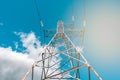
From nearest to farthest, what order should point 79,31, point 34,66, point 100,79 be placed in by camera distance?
point 100,79 < point 34,66 < point 79,31

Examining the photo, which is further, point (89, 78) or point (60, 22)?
point (60, 22)

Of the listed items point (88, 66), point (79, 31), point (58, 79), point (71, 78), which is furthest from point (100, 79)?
point (79, 31)

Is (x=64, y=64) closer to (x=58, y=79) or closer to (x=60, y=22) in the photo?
(x=58, y=79)

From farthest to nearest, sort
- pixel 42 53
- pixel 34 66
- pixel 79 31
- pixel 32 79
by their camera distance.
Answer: pixel 79 31 < pixel 42 53 < pixel 32 79 < pixel 34 66

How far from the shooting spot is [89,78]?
509 inches

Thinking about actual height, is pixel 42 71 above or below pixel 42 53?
below

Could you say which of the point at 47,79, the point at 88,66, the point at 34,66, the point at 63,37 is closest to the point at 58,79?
the point at 47,79

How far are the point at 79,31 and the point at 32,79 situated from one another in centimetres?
881

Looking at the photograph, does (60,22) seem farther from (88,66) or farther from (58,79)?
(88,66)

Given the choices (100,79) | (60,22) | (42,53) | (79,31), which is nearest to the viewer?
(100,79)

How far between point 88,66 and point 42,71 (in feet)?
19.2

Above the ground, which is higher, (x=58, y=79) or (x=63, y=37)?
(x=63, y=37)

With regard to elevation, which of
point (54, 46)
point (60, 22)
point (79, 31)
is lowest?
point (54, 46)

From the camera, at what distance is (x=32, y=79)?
15148 millimetres
